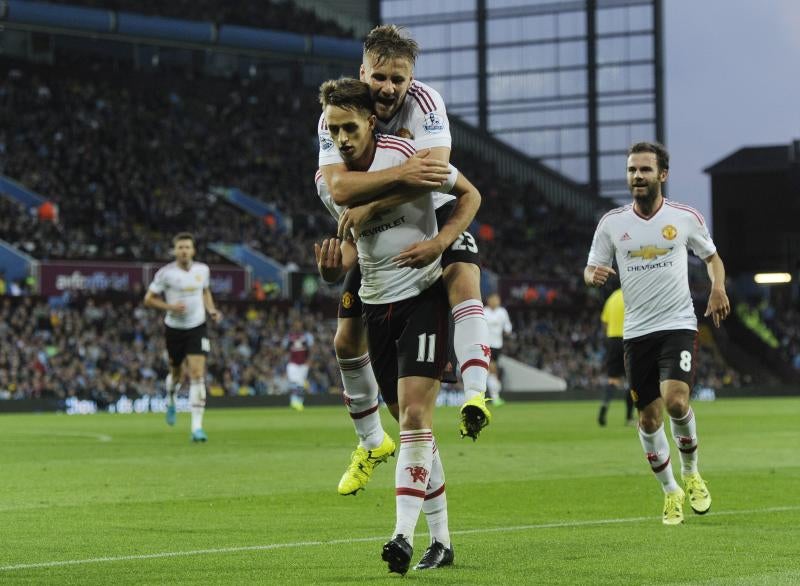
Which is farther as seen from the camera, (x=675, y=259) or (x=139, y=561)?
(x=675, y=259)

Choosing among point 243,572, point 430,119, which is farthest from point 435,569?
point 430,119

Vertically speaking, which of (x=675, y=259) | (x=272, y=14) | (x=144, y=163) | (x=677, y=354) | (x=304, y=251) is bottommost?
(x=677, y=354)

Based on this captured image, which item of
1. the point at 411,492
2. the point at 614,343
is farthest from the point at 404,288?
the point at 614,343

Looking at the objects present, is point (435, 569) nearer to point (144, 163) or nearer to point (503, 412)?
point (503, 412)

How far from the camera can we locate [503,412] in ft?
104

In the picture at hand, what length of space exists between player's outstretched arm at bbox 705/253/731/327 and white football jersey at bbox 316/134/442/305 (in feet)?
10.7

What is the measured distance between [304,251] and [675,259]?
37.9 m

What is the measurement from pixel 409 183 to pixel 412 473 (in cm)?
144

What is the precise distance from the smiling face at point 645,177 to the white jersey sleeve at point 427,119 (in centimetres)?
298

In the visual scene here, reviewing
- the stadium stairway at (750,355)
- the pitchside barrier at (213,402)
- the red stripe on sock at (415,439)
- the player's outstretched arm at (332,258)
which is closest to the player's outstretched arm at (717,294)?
the player's outstretched arm at (332,258)

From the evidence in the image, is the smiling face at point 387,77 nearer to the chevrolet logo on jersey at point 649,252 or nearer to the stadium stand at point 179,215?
the chevrolet logo on jersey at point 649,252

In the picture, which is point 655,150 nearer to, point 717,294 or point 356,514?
point 717,294

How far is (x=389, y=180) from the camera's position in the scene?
7.10 metres

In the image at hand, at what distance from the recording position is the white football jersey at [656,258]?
10383 mm
